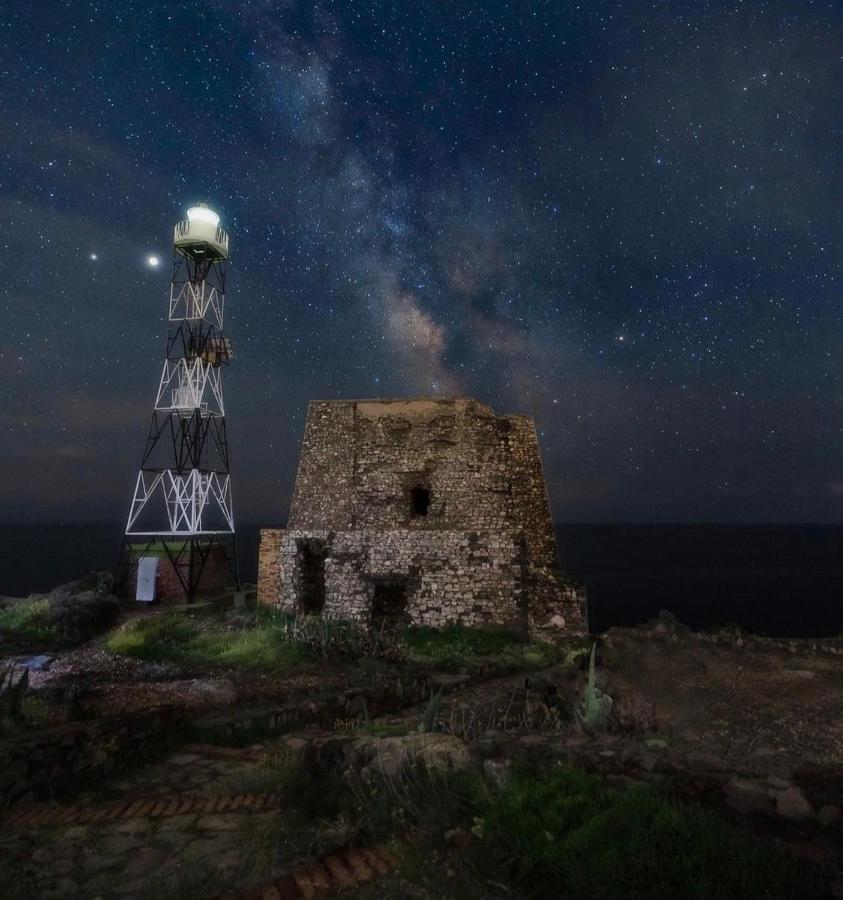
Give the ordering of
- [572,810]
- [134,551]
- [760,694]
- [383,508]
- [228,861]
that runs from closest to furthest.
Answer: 1. [572,810]
2. [228,861]
3. [760,694]
4. [383,508]
5. [134,551]

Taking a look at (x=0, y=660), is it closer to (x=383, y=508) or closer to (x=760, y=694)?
(x=383, y=508)

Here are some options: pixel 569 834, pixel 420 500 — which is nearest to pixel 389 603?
pixel 420 500

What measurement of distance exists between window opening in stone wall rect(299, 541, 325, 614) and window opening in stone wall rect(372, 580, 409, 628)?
5.96ft

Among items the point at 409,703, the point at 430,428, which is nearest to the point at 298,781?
the point at 409,703

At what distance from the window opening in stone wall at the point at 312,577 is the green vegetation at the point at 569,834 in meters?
12.2

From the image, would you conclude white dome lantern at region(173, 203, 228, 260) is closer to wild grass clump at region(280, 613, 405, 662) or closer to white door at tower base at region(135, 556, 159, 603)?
white door at tower base at region(135, 556, 159, 603)

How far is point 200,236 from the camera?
2334cm

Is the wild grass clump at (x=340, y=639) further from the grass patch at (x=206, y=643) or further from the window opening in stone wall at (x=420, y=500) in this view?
the window opening in stone wall at (x=420, y=500)

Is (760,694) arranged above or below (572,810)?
below

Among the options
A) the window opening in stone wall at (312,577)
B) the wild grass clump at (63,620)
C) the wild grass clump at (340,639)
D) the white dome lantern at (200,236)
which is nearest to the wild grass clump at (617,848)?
the wild grass clump at (340,639)

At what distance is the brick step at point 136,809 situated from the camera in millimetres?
5203

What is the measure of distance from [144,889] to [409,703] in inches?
253

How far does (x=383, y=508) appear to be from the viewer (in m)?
16.5

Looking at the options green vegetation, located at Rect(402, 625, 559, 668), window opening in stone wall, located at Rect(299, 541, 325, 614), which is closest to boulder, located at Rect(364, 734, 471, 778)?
green vegetation, located at Rect(402, 625, 559, 668)
